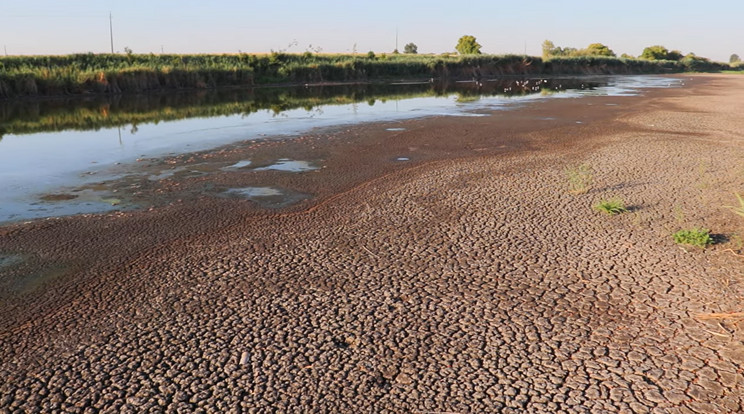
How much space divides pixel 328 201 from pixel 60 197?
13.1 ft

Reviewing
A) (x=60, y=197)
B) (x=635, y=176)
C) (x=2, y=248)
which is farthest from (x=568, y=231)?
(x=60, y=197)

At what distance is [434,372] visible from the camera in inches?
142

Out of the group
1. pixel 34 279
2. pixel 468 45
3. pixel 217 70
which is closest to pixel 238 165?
pixel 34 279

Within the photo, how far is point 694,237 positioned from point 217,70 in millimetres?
32045

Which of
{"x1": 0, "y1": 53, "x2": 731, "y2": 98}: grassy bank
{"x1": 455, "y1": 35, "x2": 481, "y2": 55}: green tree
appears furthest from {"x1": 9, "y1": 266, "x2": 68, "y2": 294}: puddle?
{"x1": 455, "y1": 35, "x2": 481, "y2": 55}: green tree

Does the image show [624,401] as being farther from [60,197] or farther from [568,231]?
[60,197]

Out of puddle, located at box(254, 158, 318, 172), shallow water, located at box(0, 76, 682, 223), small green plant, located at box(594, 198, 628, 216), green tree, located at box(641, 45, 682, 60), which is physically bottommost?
small green plant, located at box(594, 198, 628, 216)

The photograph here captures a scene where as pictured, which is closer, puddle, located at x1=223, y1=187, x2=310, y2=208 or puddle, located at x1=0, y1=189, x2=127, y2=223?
puddle, located at x1=0, y1=189, x2=127, y2=223

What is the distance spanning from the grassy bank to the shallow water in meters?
2.80

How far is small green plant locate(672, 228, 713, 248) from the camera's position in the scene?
5715 millimetres

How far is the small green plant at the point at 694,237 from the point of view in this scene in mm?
5715

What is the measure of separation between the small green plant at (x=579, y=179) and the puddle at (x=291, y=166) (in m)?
4.39

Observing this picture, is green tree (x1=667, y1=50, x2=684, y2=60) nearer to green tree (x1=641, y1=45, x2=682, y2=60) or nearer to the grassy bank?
green tree (x1=641, y1=45, x2=682, y2=60)

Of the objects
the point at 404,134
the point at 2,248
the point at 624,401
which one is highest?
the point at 404,134
